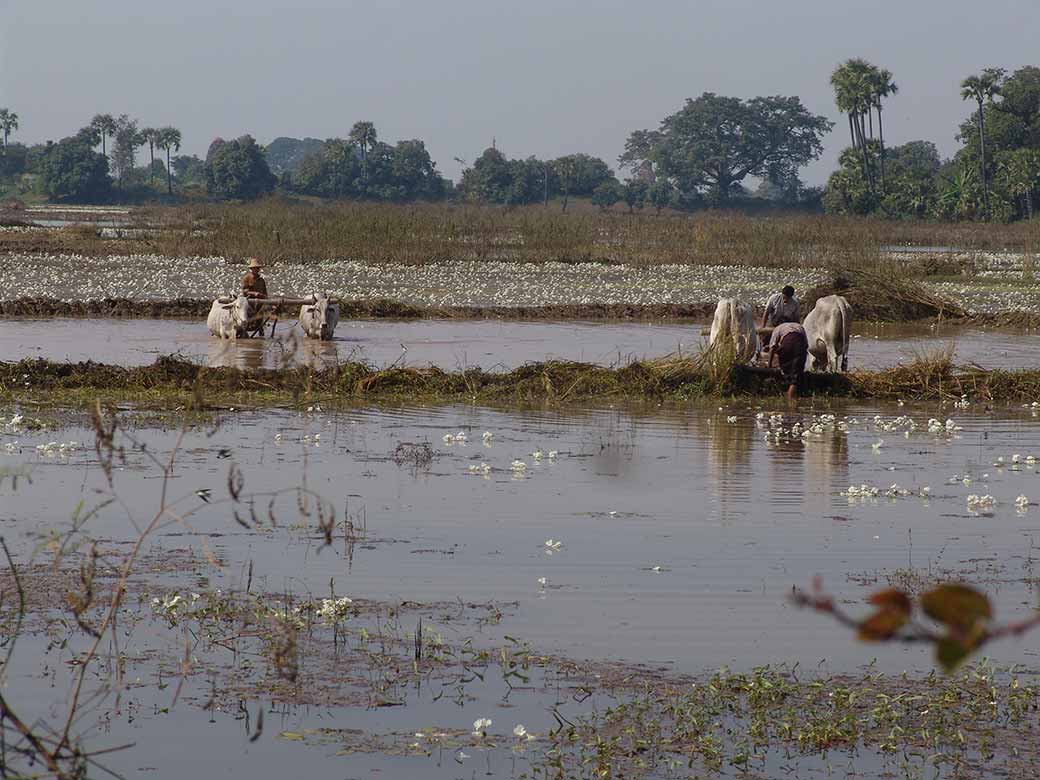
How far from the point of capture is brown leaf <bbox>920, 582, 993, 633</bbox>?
177 cm

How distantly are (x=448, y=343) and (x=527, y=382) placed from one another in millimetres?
6487

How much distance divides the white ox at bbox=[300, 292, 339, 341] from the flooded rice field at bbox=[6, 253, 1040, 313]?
6.26m

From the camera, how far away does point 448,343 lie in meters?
23.0

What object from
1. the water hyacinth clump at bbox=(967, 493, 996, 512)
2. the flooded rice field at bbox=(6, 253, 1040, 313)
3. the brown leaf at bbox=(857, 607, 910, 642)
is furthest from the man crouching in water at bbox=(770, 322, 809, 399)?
the brown leaf at bbox=(857, 607, 910, 642)

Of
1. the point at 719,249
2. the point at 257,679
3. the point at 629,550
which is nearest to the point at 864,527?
the point at 629,550

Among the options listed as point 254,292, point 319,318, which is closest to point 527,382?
point 319,318

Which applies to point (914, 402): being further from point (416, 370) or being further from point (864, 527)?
point (864, 527)

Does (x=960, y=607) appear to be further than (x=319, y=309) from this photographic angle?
No

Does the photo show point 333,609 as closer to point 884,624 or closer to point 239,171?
point 884,624

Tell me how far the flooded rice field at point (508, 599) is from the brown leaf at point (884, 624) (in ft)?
6.09

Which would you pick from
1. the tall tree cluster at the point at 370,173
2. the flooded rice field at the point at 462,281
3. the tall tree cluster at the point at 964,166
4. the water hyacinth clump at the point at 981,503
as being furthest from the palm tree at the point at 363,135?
the water hyacinth clump at the point at 981,503

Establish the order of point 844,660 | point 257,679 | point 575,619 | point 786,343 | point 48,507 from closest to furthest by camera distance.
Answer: point 257,679 < point 844,660 < point 575,619 < point 48,507 < point 786,343

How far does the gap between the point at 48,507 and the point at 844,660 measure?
203 inches

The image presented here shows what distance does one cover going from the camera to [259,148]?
115250 millimetres
